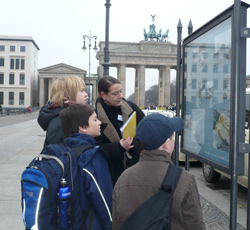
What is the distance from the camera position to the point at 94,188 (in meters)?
2.36

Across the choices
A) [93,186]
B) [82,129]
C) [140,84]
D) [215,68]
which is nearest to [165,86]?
[140,84]

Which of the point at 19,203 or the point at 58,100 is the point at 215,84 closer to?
the point at 58,100

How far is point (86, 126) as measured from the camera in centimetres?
268

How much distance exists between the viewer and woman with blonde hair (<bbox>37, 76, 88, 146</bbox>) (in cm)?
308

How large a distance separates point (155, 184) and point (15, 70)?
101m

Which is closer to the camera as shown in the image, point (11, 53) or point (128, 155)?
point (128, 155)

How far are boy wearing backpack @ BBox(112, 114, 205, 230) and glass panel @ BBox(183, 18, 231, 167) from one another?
131 cm

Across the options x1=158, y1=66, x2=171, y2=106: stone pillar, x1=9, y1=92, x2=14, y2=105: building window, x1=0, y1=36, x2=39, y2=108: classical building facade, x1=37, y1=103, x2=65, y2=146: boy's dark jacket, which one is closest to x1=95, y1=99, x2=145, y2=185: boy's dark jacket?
x1=37, y1=103, x2=65, y2=146: boy's dark jacket

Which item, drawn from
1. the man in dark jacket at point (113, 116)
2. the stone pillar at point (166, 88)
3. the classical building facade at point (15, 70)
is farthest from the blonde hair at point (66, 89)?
the classical building facade at point (15, 70)

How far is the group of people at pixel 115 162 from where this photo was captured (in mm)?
1953

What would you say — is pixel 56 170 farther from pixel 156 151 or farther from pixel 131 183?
pixel 156 151

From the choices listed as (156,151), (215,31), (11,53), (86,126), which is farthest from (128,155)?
(11,53)

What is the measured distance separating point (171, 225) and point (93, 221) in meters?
0.71

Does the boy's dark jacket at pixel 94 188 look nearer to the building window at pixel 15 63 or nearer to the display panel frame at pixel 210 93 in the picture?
the display panel frame at pixel 210 93
